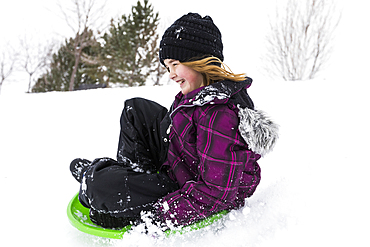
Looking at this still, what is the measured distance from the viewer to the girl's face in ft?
4.13

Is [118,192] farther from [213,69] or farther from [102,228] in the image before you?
[213,69]

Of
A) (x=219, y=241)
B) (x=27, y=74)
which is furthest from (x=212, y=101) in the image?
(x=27, y=74)

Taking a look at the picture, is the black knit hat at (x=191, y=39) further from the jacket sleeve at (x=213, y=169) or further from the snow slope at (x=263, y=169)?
the snow slope at (x=263, y=169)

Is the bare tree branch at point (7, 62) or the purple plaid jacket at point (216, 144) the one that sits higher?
the purple plaid jacket at point (216, 144)

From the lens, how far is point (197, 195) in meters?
1.09

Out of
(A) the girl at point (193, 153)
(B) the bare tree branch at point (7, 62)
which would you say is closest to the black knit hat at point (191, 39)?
(A) the girl at point (193, 153)

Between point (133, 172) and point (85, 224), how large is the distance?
1.05 feet

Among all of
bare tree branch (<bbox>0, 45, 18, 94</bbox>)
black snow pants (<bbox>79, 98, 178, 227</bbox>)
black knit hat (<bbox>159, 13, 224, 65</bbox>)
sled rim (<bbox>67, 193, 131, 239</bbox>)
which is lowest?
bare tree branch (<bbox>0, 45, 18, 94</bbox>)

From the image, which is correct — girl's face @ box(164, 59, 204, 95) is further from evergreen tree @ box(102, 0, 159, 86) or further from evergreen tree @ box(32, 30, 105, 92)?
evergreen tree @ box(32, 30, 105, 92)

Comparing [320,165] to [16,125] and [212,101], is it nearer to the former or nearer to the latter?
[212,101]

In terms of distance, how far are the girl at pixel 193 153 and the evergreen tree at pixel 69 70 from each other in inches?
608

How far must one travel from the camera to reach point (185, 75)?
4.16ft

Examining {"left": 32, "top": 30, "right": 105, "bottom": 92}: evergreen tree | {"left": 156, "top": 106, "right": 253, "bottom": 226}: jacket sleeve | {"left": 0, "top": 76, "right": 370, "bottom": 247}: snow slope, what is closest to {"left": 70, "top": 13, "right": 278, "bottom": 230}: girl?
{"left": 156, "top": 106, "right": 253, "bottom": 226}: jacket sleeve

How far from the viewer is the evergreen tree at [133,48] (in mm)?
14633
